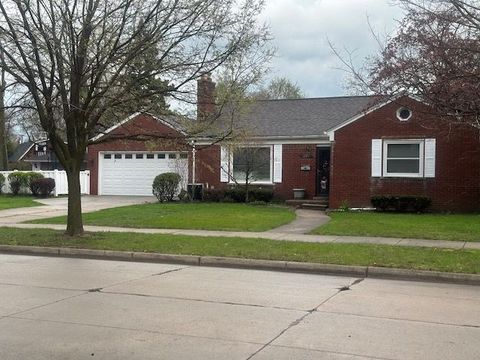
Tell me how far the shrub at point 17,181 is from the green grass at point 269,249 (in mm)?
15772

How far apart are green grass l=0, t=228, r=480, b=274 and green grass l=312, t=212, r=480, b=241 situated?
2243mm

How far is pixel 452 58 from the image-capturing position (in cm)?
1207

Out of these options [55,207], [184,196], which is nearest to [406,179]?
[184,196]

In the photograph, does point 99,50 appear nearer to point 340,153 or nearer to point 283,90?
point 340,153

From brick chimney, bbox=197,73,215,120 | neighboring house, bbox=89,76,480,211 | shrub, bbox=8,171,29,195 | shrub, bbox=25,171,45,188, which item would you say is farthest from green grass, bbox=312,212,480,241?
shrub, bbox=8,171,29,195

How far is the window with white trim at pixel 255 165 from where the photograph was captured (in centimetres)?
2552

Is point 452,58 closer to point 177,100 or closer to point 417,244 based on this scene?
point 417,244

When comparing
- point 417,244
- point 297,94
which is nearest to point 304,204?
point 417,244

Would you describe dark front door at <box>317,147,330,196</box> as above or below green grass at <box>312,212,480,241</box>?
above

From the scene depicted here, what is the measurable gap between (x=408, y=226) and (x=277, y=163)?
32.3ft

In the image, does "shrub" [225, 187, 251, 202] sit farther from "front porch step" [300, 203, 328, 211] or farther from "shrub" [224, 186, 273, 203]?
"front porch step" [300, 203, 328, 211]

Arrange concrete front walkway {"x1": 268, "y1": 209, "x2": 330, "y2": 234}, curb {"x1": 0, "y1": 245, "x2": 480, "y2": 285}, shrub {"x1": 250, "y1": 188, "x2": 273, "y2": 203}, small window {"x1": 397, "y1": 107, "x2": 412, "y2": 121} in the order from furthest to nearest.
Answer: shrub {"x1": 250, "y1": 188, "x2": 273, "y2": 203} < small window {"x1": 397, "y1": 107, "x2": 412, "y2": 121} < concrete front walkway {"x1": 268, "y1": 209, "x2": 330, "y2": 234} < curb {"x1": 0, "y1": 245, "x2": 480, "y2": 285}

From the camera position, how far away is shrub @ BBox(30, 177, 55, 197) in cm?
2889

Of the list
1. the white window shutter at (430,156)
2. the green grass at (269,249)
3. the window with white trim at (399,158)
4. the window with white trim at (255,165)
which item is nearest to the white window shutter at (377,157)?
the window with white trim at (399,158)
